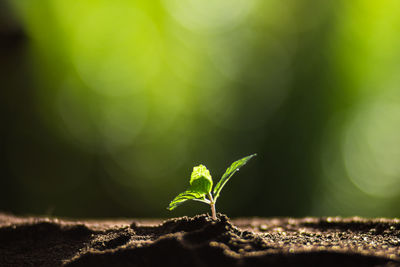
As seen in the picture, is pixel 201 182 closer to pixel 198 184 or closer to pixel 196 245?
pixel 198 184

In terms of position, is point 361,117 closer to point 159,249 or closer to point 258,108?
point 258,108

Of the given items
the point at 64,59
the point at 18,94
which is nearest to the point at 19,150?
the point at 18,94

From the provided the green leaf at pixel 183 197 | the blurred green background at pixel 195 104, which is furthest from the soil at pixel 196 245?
the blurred green background at pixel 195 104

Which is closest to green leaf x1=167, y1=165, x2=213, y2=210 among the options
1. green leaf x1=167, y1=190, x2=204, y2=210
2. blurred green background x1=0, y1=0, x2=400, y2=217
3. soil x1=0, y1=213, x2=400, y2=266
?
green leaf x1=167, y1=190, x2=204, y2=210

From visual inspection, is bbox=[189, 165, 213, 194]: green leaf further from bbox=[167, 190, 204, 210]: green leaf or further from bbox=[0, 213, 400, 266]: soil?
bbox=[0, 213, 400, 266]: soil

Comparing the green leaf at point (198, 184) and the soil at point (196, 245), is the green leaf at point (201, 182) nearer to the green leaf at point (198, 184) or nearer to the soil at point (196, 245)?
the green leaf at point (198, 184)

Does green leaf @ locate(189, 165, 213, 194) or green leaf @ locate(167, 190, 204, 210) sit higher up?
green leaf @ locate(189, 165, 213, 194)
